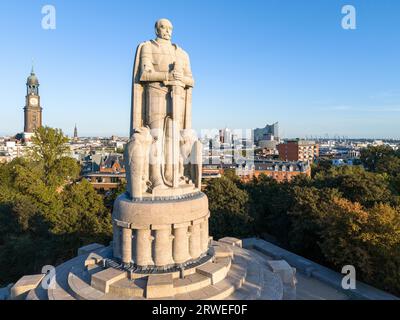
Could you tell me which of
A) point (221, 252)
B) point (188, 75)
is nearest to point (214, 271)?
point (221, 252)

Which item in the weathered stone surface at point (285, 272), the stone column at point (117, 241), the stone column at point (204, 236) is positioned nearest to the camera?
the stone column at point (117, 241)

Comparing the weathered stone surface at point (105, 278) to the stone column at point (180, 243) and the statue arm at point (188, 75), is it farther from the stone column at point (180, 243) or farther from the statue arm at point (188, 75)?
the statue arm at point (188, 75)

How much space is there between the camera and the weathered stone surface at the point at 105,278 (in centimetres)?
912

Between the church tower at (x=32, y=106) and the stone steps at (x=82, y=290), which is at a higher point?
the church tower at (x=32, y=106)

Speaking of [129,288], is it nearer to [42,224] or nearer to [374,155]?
[42,224]

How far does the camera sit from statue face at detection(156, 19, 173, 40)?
11031 mm

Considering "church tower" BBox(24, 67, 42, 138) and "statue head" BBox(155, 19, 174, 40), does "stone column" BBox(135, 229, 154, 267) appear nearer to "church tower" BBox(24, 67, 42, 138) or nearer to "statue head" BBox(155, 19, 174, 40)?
"statue head" BBox(155, 19, 174, 40)

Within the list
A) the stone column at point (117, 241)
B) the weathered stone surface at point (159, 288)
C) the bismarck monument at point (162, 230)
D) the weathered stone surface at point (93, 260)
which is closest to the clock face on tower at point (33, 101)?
the bismarck monument at point (162, 230)

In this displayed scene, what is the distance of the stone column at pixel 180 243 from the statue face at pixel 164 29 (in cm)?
704

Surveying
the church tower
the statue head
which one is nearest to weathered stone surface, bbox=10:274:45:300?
the statue head

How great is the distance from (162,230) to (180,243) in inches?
31.8

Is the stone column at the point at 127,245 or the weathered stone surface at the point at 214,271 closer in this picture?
the weathered stone surface at the point at 214,271

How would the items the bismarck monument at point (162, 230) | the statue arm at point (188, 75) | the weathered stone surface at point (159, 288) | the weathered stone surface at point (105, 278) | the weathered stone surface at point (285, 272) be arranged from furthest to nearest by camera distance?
the statue arm at point (188, 75) → the weathered stone surface at point (285, 272) → the bismarck monument at point (162, 230) → the weathered stone surface at point (105, 278) → the weathered stone surface at point (159, 288)

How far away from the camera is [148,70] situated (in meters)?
10.7
